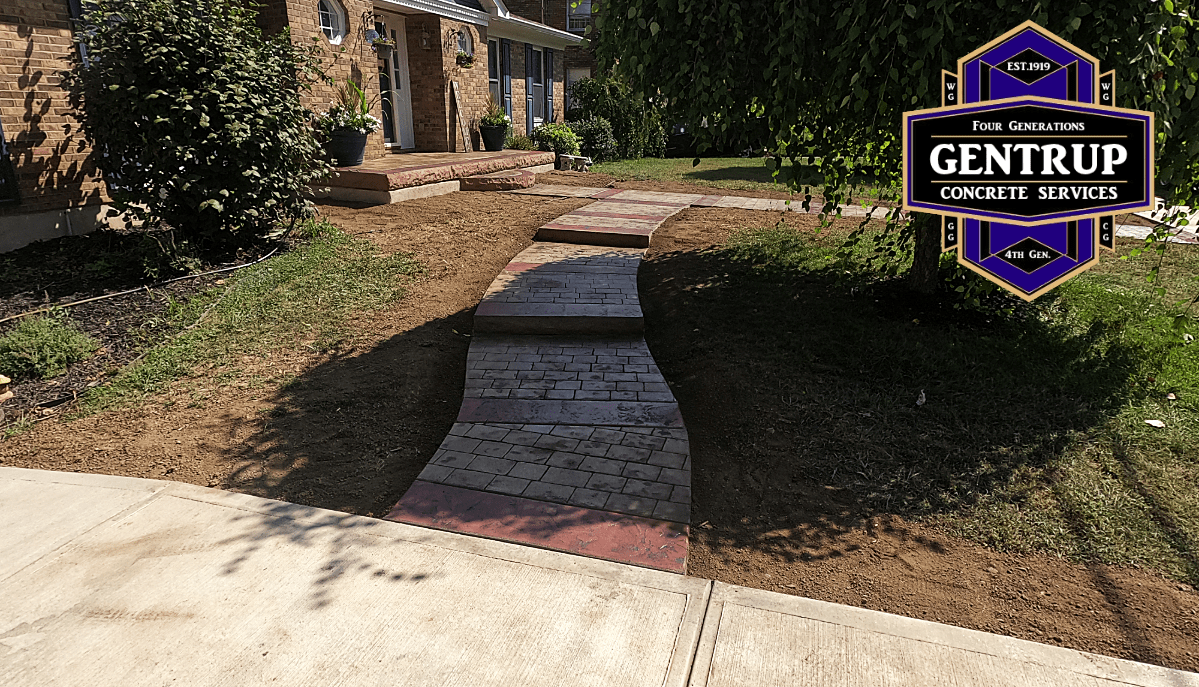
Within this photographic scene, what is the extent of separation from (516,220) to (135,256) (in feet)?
14.2

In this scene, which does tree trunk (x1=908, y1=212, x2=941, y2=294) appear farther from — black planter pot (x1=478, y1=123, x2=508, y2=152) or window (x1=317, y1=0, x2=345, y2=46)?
black planter pot (x1=478, y1=123, x2=508, y2=152)

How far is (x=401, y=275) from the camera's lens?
22.6 ft

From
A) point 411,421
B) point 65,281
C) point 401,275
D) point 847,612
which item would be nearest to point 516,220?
point 401,275

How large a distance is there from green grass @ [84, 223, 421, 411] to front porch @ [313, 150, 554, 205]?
2.01 metres

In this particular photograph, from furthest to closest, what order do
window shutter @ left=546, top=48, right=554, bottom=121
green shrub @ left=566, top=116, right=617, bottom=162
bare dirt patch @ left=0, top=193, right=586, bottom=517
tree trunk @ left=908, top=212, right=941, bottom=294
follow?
window shutter @ left=546, top=48, right=554, bottom=121
green shrub @ left=566, top=116, right=617, bottom=162
tree trunk @ left=908, top=212, right=941, bottom=294
bare dirt patch @ left=0, top=193, right=586, bottom=517

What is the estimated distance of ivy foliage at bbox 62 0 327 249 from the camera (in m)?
6.29

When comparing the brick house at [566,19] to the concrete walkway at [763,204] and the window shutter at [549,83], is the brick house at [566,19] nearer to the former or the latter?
the window shutter at [549,83]

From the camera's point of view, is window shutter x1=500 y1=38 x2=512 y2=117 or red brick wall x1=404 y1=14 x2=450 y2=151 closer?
red brick wall x1=404 y1=14 x2=450 y2=151


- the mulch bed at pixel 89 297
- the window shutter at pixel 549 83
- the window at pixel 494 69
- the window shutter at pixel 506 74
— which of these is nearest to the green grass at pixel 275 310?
the mulch bed at pixel 89 297

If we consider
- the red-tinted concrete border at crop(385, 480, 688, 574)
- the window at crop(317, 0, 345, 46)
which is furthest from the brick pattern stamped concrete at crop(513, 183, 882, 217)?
the red-tinted concrete border at crop(385, 480, 688, 574)

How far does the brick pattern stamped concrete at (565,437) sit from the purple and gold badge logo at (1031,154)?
1.92 meters

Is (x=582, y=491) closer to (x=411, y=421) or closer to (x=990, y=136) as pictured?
(x=411, y=421)

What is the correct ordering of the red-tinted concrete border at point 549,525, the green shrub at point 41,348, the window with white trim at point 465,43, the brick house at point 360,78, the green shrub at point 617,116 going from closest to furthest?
the red-tinted concrete border at point 549,525, the green shrub at point 41,348, the brick house at point 360,78, the window with white trim at point 465,43, the green shrub at point 617,116

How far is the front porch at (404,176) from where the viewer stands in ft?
33.4
